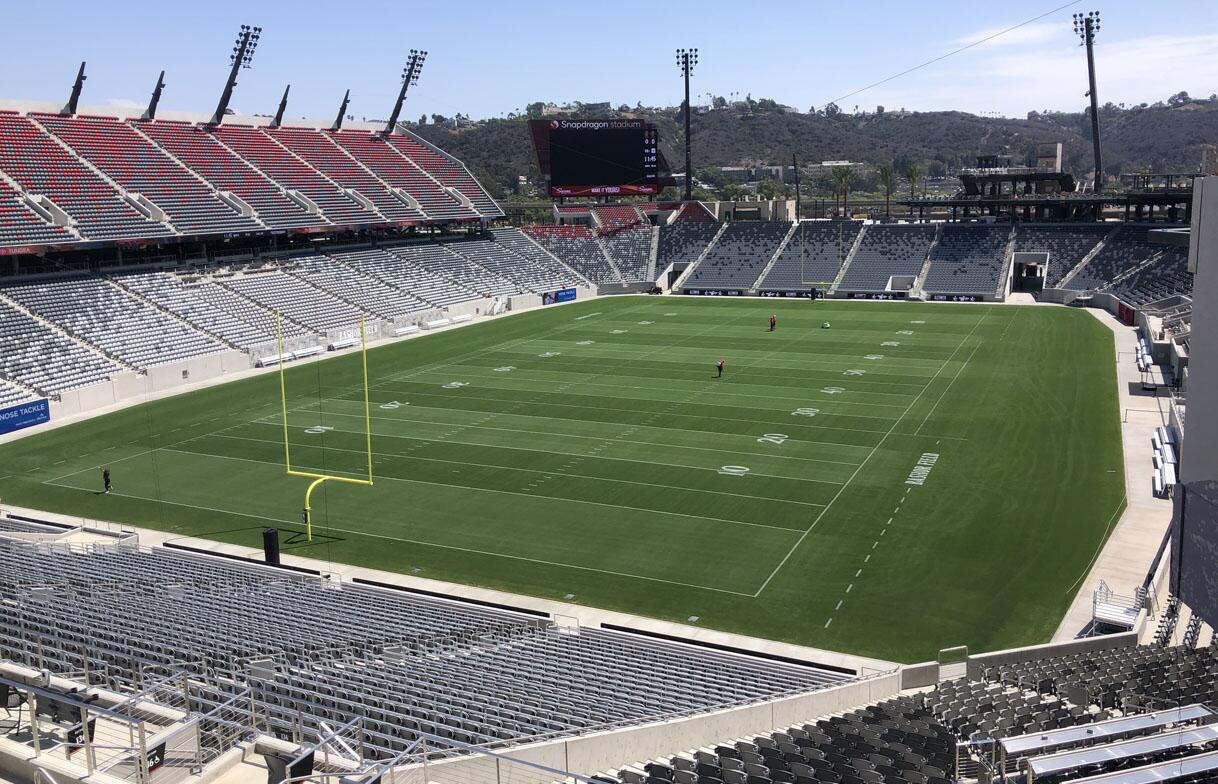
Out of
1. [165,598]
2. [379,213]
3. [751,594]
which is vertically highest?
[379,213]

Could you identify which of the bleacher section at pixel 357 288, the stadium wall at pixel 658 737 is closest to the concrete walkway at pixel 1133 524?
the stadium wall at pixel 658 737

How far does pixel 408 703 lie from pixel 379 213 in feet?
Result: 201

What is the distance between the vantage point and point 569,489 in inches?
1095

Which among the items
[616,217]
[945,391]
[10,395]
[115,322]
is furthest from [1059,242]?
[10,395]

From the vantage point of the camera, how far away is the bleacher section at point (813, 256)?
72.2m

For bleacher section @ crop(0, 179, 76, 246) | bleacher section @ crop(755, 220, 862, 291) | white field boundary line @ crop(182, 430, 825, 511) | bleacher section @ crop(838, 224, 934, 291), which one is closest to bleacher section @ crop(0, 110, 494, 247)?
bleacher section @ crop(0, 179, 76, 246)

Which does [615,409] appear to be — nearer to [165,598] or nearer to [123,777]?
[165,598]

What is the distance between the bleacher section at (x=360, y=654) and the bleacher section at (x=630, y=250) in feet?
192

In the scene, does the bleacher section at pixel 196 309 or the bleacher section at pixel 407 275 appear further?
the bleacher section at pixel 407 275

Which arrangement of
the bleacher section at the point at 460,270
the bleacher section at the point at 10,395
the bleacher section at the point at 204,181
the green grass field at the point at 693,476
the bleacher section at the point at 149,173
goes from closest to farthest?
1. the green grass field at the point at 693,476
2. the bleacher section at the point at 10,395
3. the bleacher section at the point at 204,181
4. the bleacher section at the point at 149,173
5. the bleacher section at the point at 460,270

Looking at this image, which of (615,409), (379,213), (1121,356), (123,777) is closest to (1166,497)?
(615,409)

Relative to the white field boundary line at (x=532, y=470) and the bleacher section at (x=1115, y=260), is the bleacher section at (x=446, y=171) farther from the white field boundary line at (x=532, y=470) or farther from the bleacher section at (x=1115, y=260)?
the white field boundary line at (x=532, y=470)

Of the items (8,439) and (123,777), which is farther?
(8,439)

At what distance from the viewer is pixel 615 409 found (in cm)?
3700
